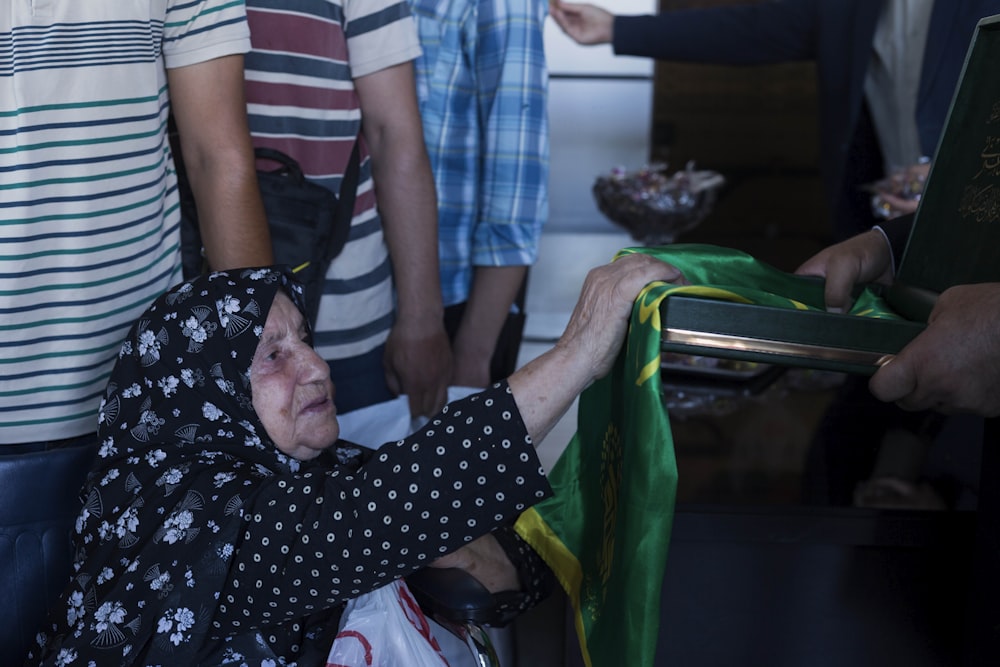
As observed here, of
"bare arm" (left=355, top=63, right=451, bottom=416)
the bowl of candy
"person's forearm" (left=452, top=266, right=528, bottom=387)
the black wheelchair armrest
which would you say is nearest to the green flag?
the black wheelchair armrest

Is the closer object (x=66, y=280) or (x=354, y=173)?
(x=66, y=280)

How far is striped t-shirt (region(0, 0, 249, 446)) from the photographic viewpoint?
120 cm

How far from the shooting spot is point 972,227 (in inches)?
44.2

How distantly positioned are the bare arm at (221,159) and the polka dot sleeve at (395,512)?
15.8 inches

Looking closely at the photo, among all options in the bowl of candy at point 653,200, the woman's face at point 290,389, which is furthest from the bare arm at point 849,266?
the bowl of candy at point 653,200

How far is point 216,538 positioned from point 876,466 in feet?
4.81

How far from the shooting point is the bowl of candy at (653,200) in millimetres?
2527

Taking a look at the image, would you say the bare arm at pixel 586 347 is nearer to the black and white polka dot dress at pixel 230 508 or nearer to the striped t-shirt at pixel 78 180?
the black and white polka dot dress at pixel 230 508

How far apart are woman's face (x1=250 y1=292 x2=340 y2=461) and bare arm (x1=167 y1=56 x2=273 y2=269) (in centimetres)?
15

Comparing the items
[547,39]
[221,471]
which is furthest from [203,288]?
[547,39]

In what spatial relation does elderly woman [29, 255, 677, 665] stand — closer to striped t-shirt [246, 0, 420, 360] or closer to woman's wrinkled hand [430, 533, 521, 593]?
woman's wrinkled hand [430, 533, 521, 593]

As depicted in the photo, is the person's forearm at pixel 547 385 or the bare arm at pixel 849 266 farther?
the bare arm at pixel 849 266

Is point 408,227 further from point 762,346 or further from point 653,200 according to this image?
point 653,200

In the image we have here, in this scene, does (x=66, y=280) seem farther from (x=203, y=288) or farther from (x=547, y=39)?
(x=547, y=39)
